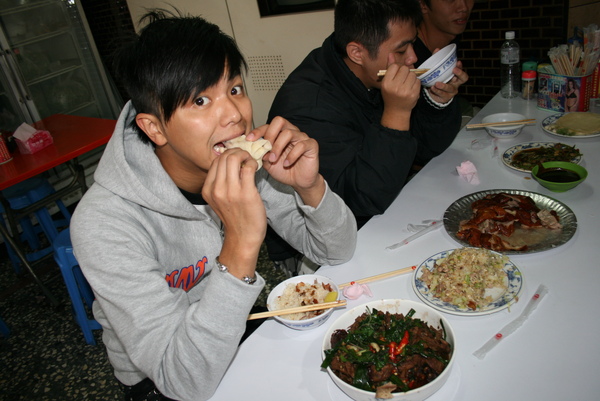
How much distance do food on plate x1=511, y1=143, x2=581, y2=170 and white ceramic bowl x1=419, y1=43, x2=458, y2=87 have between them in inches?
20.2

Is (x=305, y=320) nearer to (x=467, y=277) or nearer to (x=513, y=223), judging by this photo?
(x=467, y=277)

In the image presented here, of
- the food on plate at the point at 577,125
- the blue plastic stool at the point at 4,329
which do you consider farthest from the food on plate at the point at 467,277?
the blue plastic stool at the point at 4,329

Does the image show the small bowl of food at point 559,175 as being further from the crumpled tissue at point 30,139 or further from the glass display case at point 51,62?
the glass display case at point 51,62

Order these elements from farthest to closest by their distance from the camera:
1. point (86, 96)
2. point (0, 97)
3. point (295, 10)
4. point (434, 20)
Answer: point (86, 96) < point (0, 97) < point (295, 10) < point (434, 20)

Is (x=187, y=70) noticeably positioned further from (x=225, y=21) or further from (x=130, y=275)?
(x=225, y=21)

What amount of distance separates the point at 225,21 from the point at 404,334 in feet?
16.0

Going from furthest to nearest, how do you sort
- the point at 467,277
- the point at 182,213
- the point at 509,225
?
the point at 509,225 → the point at 182,213 → the point at 467,277

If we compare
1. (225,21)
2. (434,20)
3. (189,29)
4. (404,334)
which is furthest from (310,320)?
(225,21)

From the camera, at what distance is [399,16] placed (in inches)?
83.8

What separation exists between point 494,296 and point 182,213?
1007 mm

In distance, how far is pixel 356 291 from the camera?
142cm

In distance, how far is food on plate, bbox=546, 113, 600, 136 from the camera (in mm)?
2234

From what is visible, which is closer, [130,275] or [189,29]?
[130,275]

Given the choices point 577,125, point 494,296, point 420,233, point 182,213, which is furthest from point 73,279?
point 577,125
